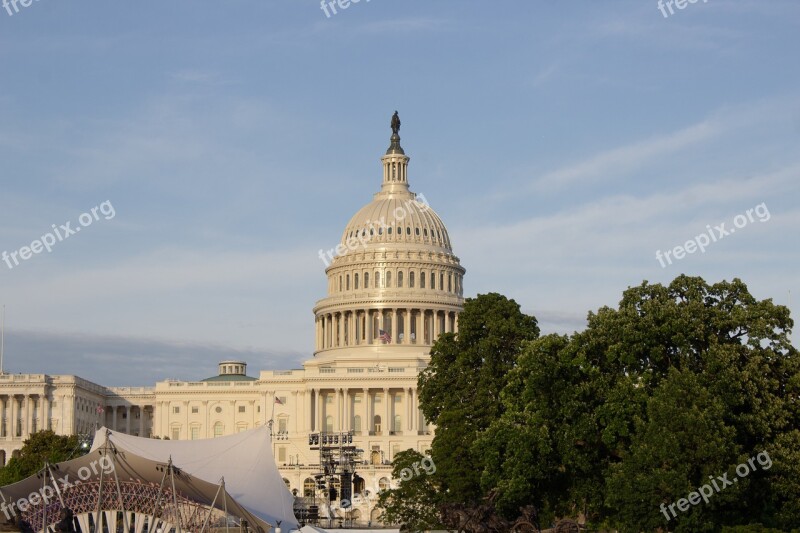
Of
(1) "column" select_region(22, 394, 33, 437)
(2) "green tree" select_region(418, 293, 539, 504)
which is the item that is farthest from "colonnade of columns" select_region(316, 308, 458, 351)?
(2) "green tree" select_region(418, 293, 539, 504)

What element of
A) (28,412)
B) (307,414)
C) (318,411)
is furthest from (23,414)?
(318,411)

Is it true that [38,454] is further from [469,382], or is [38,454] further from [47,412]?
[469,382]

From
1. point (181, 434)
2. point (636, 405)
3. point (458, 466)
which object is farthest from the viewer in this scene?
point (181, 434)

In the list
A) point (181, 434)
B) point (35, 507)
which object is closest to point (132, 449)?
point (35, 507)

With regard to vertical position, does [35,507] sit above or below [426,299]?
below

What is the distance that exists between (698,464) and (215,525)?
27840 mm

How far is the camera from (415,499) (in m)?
102

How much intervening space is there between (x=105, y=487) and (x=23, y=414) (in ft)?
364

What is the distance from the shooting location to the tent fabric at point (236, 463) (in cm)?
8575

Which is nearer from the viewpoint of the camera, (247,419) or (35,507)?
(35,507)

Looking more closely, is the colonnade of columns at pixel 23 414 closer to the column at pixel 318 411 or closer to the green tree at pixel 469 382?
the column at pixel 318 411

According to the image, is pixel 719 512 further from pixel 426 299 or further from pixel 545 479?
pixel 426 299

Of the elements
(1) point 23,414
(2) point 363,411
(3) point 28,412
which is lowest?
(2) point 363,411

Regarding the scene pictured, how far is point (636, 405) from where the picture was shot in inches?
3504
